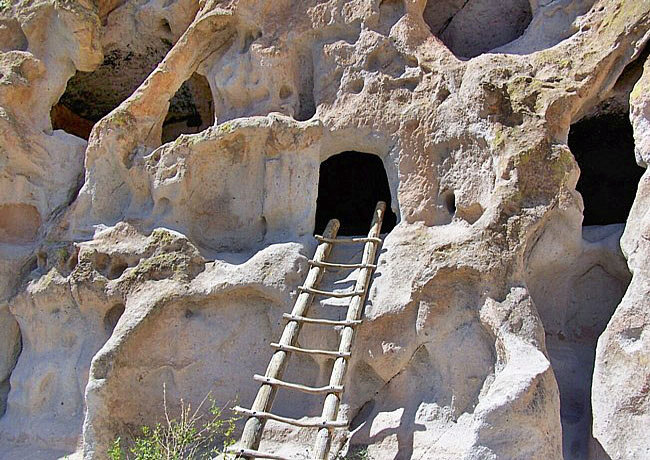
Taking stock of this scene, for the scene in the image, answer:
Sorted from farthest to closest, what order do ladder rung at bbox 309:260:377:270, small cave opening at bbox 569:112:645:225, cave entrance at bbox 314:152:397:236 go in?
cave entrance at bbox 314:152:397:236, small cave opening at bbox 569:112:645:225, ladder rung at bbox 309:260:377:270

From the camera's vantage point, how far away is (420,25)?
520cm

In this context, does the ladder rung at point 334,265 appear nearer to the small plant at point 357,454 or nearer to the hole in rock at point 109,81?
the small plant at point 357,454

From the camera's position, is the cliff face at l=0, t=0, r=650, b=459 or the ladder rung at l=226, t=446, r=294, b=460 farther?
the cliff face at l=0, t=0, r=650, b=459

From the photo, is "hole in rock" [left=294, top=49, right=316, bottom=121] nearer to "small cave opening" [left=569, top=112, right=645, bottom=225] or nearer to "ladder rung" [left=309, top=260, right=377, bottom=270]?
"ladder rung" [left=309, top=260, right=377, bottom=270]

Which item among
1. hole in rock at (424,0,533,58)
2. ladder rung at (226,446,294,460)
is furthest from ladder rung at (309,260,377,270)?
hole in rock at (424,0,533,58)

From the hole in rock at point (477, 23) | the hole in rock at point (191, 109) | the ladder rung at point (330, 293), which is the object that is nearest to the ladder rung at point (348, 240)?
the ladder rung at point (330, 293)

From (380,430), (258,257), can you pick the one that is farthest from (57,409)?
(380,430)

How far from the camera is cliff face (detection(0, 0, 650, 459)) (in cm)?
412

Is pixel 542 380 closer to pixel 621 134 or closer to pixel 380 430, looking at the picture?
pixel 380 430

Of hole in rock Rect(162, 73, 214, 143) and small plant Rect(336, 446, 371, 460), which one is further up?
hole in rock Rect(162, 73, 214, 143)

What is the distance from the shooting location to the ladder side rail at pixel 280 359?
12.8 ft

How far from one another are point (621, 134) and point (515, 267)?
7.39 feet

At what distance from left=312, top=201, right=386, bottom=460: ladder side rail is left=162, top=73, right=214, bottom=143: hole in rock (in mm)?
2558

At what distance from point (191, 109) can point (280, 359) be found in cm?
376
